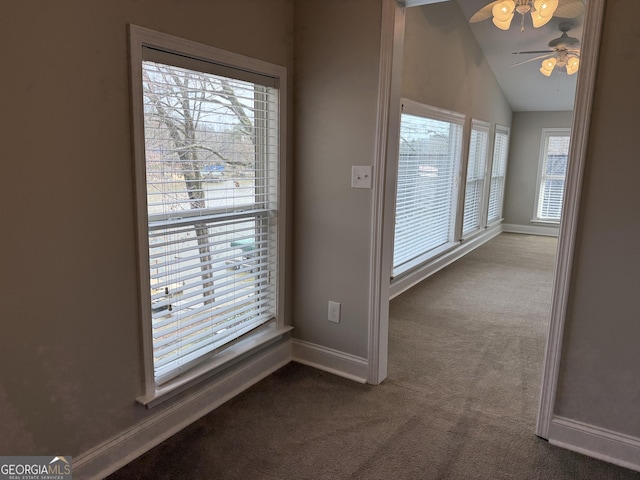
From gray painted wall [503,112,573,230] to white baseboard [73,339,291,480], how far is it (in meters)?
6.25

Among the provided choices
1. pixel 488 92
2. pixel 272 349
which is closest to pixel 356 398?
pixel 272 349

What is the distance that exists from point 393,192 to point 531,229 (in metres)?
6.16

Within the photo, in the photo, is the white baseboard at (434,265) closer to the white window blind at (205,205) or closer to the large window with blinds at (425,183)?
the large window with blinds at (425,183)

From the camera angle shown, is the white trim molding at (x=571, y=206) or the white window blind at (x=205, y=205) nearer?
the white trim molding at (x=571, y=206)

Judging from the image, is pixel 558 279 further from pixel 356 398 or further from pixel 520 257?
pixel 520 257

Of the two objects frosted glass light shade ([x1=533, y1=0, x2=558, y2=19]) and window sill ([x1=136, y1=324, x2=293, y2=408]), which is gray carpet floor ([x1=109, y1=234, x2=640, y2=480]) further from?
frosted glass light shade ([x1=533, y1=0, x2=558, y2=19])

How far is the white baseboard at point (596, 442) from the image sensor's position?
198 cm

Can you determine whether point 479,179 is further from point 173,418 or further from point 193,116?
point 173,418

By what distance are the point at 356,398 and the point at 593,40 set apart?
1.96 metres

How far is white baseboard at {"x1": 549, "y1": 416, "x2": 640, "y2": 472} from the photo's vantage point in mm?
1979

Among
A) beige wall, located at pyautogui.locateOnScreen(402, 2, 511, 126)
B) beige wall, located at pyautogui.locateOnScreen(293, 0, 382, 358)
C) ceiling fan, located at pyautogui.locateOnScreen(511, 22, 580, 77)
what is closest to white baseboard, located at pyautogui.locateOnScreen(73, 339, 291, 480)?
beige wall, located at pyautogui.locateOnScreen(293, 0, 382, 358)

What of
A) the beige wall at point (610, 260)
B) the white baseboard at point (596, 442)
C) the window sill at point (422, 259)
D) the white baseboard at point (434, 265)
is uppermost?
the beige wall at point (610, 260)

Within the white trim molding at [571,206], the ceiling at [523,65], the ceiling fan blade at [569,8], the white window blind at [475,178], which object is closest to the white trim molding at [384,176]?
the white trim molding at [571,206]

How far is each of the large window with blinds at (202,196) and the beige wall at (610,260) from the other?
151cm
